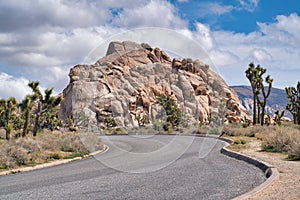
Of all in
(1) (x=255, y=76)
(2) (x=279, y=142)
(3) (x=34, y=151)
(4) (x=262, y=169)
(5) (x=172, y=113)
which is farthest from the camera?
(5) (x=172, y=113)

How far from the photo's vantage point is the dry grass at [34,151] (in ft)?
48.8

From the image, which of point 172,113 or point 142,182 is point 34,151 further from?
point 172,113

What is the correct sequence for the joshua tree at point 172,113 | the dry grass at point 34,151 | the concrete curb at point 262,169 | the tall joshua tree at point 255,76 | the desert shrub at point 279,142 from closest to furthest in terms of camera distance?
the concrete curb at point 262,169
the dry grass at point 34,151
the desert shrub at point 279,142
the tall joshua tree at point 255,76
the joshua tree at point 172,113

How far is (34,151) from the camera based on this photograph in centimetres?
1831

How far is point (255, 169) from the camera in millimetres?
11703

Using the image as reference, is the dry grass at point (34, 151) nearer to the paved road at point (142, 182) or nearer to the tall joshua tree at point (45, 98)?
the paved road at point (142, 182)

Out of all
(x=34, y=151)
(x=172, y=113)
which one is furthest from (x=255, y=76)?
(x=34, y=151)

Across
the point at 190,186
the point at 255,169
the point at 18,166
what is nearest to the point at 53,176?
the point at 18,166

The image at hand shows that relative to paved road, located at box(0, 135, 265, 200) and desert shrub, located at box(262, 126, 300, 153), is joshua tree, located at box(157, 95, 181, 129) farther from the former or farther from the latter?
paved road, located at box(0, 135, 265, 200)

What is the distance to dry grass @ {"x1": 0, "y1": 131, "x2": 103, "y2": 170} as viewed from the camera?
14.9 meters

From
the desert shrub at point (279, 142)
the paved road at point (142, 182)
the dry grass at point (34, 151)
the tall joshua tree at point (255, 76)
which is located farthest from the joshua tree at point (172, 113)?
the paved road at point (142, 182)

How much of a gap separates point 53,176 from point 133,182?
322cm

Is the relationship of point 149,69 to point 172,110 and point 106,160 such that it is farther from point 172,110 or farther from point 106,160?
point 172,110

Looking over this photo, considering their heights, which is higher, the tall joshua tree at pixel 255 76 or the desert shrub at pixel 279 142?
the tall joshua tree at pixel 255 76
